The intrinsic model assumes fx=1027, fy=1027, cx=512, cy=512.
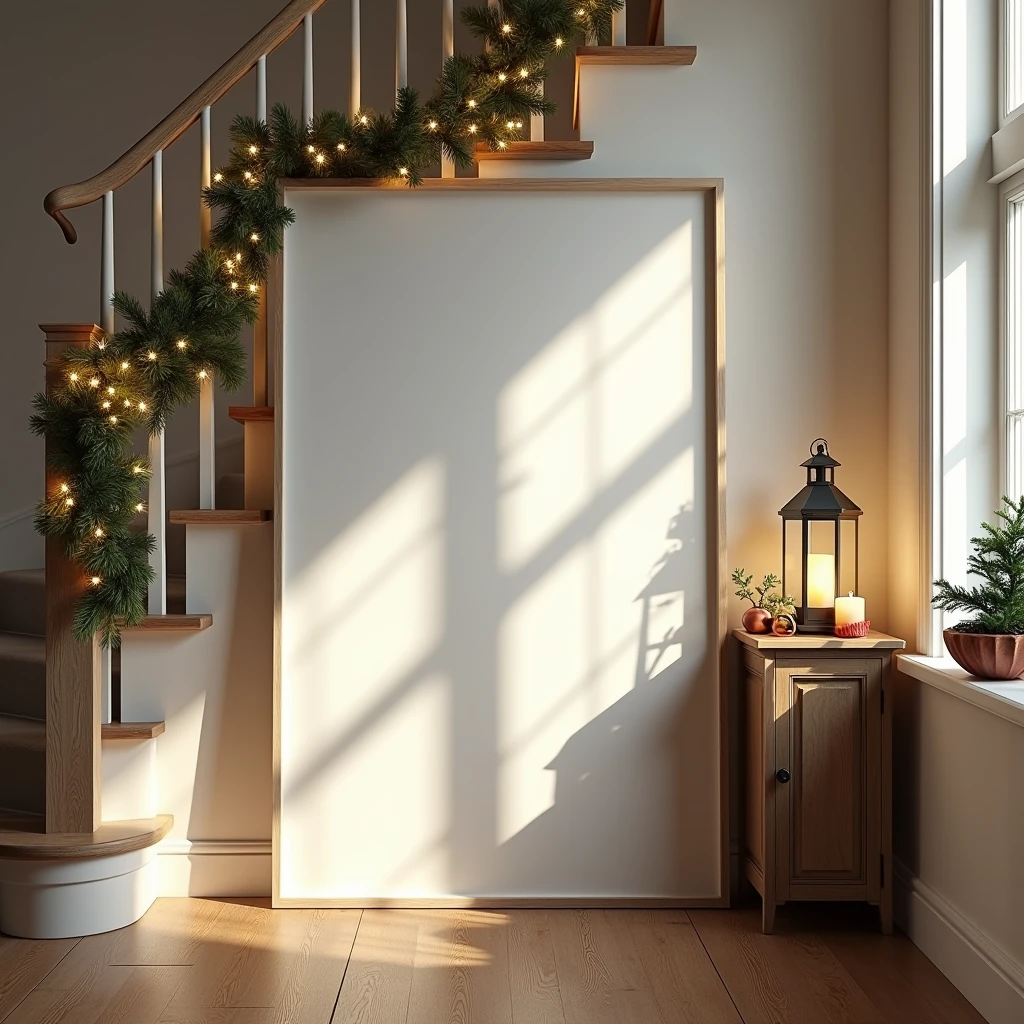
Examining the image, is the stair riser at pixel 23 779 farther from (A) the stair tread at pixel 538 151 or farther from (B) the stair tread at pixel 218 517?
(A) the stair tread at pixel 538 151

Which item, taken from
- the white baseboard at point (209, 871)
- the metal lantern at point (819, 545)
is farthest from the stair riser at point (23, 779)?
the metal lantern at point (819, 545)

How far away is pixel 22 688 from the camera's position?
3199 mm

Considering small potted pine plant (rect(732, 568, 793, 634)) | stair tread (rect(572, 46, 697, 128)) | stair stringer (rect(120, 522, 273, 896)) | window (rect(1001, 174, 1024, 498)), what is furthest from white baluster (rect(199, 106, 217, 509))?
window (rect(1001, 174, 1024, 498))

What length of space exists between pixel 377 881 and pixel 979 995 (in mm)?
1539

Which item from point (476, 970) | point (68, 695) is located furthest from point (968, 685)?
point (68, 695)

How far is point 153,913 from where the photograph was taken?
2.83 metres

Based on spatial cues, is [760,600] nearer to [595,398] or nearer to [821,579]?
[821,579]

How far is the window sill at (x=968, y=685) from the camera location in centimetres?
212

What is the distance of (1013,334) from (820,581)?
80cm

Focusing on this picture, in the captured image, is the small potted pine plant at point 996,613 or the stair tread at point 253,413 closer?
the small potted pine plant at point 996,613

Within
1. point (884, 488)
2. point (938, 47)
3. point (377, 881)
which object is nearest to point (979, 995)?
point (884, 488)

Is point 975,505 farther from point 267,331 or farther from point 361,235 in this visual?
point 267,331

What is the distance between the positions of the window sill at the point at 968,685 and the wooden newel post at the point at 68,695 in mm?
2176

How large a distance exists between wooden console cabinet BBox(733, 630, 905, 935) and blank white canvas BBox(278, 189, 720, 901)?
27 centimetres
